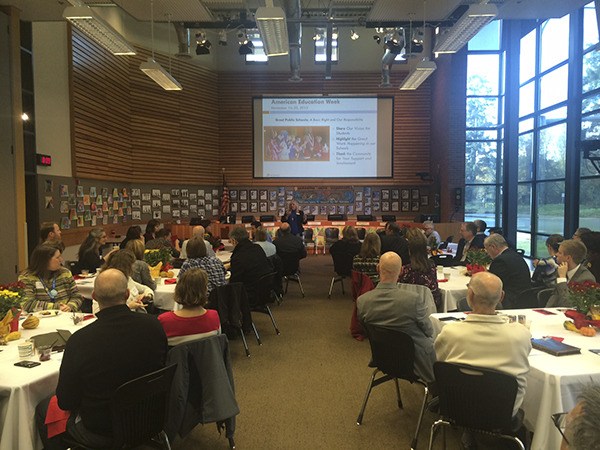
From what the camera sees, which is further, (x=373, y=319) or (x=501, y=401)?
(x=373, y=319)

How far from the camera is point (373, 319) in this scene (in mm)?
3518

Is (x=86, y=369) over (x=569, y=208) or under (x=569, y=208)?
under

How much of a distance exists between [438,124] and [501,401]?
42.6ft

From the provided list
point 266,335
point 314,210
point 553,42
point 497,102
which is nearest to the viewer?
point 266,335

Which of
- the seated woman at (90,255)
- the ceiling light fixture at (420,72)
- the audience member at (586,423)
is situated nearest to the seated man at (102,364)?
the audience member at (586,423)

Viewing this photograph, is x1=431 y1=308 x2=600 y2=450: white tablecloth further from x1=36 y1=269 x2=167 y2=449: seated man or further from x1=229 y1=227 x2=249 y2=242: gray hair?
x1=229 y1=227 x2=249 y2=242: gray hair

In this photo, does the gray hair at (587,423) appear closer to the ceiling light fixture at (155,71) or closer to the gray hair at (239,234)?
the gray hair at (239,234)

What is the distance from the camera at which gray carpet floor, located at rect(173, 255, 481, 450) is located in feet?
11.1

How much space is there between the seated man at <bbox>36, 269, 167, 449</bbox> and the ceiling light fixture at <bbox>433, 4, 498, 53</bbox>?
5796 mm

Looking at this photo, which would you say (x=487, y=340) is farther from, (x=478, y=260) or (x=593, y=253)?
(x=593, y=253)

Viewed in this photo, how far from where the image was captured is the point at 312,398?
4.10 m

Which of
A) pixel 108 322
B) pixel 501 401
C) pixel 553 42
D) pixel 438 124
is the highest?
pixel 553 42

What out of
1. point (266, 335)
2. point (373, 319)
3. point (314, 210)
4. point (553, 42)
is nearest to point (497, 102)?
point (553, 42)

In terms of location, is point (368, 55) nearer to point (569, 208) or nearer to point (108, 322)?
point (569, 208)
